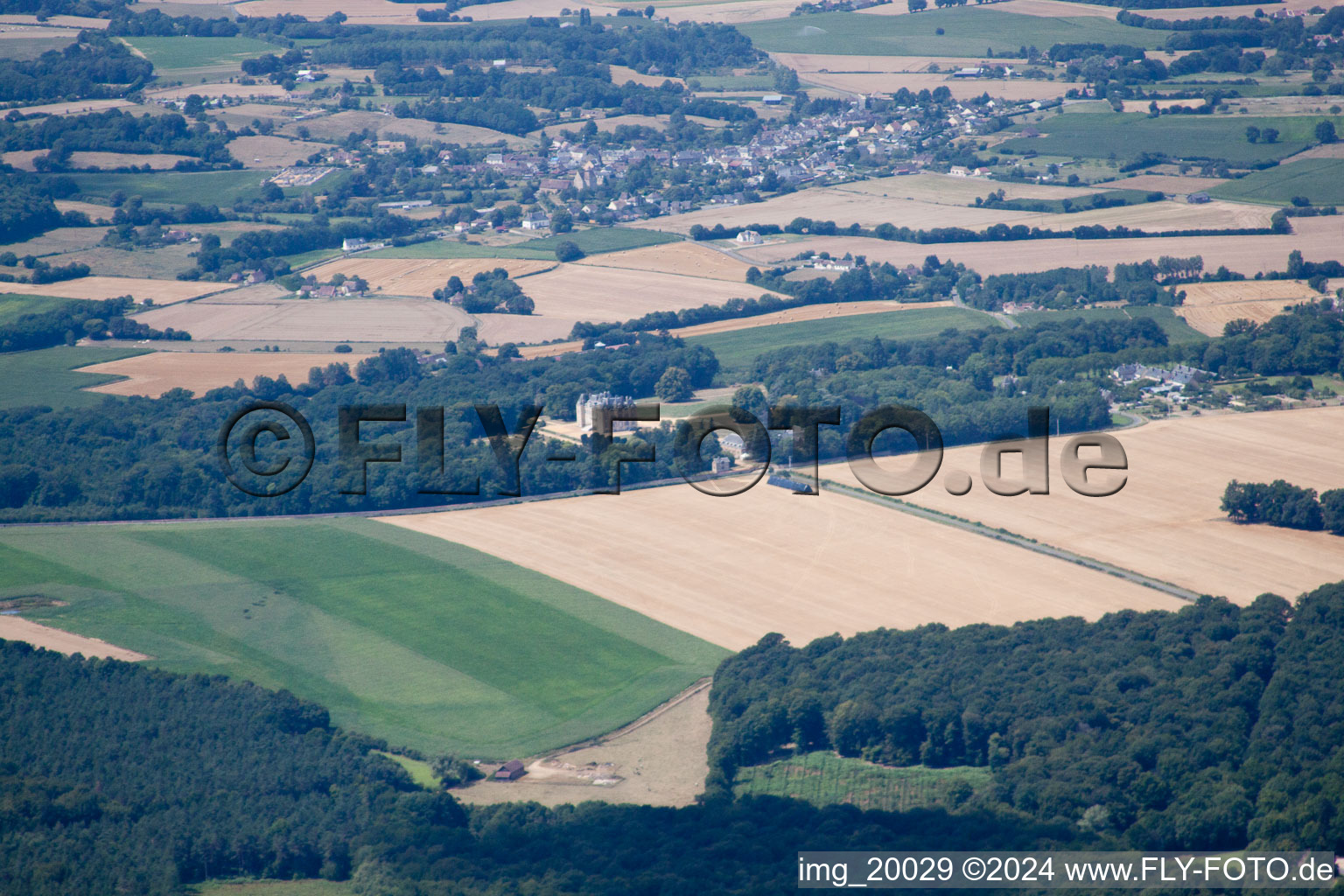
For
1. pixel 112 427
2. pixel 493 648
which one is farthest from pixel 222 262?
pixel 493 648

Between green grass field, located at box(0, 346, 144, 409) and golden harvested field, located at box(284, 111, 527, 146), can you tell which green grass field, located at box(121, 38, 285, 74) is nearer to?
golden harvested field, located at box(284, 111, 527, 146)

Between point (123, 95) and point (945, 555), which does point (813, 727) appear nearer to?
point (945, 555)

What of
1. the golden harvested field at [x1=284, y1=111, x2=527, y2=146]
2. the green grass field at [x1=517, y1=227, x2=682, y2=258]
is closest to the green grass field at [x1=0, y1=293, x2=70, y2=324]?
the green grass field at [x1=517, y1=227, x2=682, y2=258]

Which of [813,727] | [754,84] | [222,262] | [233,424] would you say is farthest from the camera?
[754,84]

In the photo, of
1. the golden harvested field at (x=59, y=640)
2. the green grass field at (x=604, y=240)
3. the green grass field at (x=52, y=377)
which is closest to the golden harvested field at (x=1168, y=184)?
the green grass field at (x=604, y=240)

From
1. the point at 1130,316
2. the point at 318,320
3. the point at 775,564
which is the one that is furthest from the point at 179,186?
→ the point at 775,564

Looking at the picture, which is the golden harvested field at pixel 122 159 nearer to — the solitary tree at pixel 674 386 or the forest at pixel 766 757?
the solitary tree at pixel 674 386

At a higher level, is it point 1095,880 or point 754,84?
point 754,84
